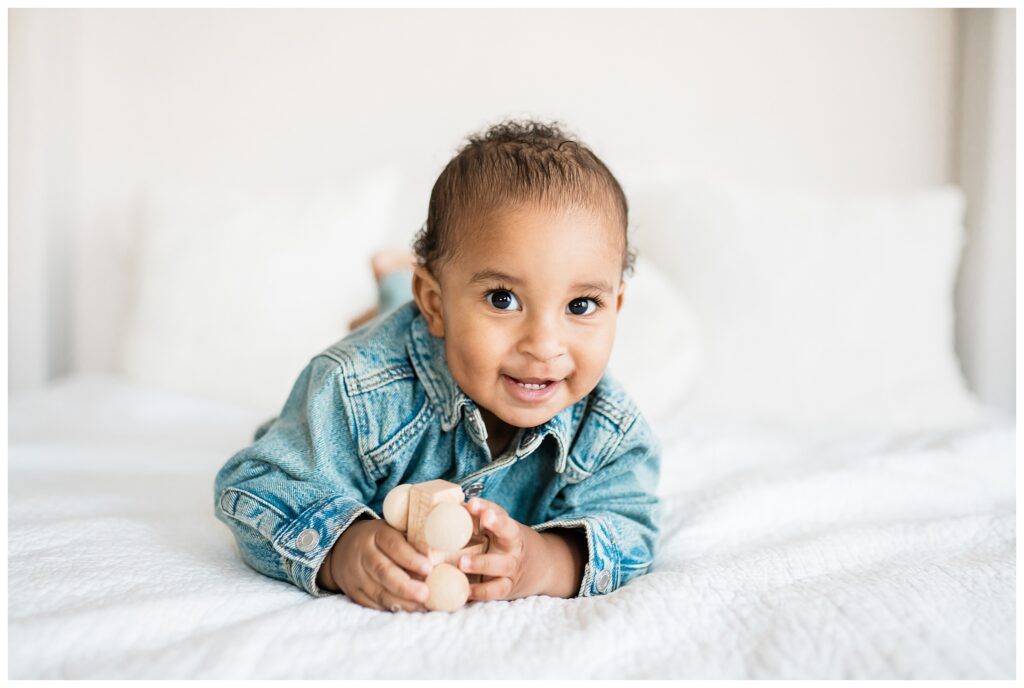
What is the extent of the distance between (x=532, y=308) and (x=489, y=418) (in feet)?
0.65

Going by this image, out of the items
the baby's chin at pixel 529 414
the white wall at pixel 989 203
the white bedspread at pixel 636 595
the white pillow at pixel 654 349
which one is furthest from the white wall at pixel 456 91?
the baby's chin at pixel 529 414

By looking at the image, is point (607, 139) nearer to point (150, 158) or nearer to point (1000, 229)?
point (1000, 229)

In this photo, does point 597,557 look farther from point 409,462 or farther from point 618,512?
point 409,462

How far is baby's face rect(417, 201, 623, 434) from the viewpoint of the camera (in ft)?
2.62

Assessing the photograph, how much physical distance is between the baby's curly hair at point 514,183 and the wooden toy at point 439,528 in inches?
10.3

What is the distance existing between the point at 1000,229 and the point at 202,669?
83.1 inches

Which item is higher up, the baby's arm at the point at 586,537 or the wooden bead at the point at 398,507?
the wooden bead at the point at 398,507

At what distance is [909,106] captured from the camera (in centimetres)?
218

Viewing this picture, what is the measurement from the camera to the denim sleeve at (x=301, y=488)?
81 cm

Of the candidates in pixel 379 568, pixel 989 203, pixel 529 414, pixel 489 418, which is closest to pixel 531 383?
pixel 529 414

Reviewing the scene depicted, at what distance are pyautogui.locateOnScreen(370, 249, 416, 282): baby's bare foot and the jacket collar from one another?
548 mm

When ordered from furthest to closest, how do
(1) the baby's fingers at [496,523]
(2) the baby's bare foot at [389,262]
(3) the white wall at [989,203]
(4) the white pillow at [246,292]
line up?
1. (3) the white wall at [989,203]
2. (4) the white pillow at [246,292]
3. (2) the baby's bare foot at [389,262]
4. (1) the baby's fingers at [496,523]

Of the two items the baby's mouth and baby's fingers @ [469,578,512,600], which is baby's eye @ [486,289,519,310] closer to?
the baby's mouth

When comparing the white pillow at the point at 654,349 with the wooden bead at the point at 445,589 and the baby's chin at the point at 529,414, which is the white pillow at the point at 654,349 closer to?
the baby's chin at the point at 529,414
